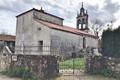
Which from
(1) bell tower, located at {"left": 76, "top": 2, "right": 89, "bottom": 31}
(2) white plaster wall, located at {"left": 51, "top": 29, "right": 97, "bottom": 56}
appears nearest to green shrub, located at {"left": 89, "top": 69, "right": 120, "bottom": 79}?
(2) white plaster wall, located at {"left": 51, "top": 29, "right": 97, "bottom": 56}

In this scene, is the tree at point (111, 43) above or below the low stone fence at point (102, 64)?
above

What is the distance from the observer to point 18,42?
103 feet

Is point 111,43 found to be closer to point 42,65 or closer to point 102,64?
point 102,64

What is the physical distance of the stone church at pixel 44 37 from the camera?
26.5 m

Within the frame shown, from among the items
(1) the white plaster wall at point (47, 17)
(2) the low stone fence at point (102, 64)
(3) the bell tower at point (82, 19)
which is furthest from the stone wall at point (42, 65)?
(3) the bell tower at point (82, 19)

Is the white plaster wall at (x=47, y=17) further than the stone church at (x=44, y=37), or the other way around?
the white plaster wall at (x=47, y=17)

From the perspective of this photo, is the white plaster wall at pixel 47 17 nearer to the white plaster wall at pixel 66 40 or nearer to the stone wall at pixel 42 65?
the white plaster wall at pixel 66 40

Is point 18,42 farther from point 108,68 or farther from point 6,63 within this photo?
point 108,68

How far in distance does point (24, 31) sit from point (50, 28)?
5965 mm

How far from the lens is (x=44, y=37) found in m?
27.1

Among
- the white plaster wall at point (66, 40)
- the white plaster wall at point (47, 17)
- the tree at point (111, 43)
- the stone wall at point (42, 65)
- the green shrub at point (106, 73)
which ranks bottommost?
the green shrub at point (106, 73)

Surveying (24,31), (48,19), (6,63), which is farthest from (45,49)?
(6,63)

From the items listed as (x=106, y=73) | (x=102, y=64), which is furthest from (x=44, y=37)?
(x=106, y=73)

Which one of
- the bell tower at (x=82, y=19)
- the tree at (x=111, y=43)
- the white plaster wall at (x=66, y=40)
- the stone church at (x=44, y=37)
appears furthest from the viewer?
the bell tower at (x=82, y=19)
